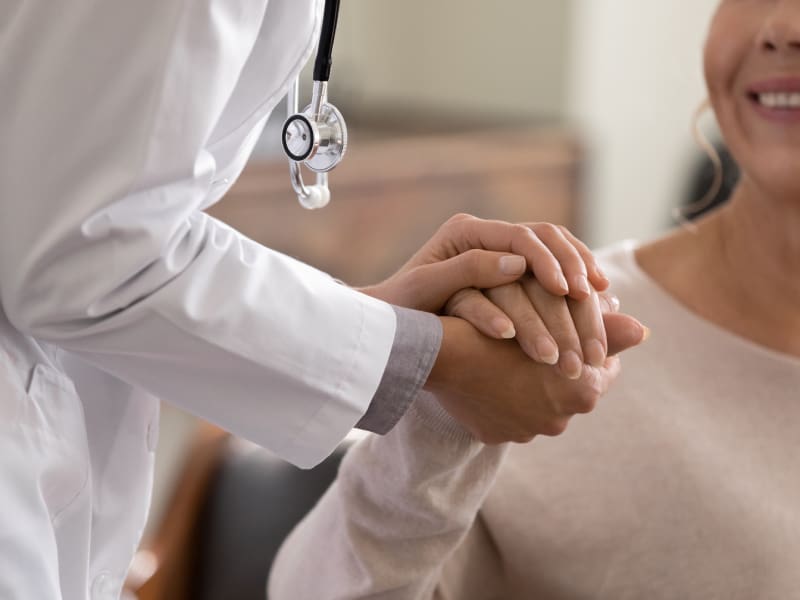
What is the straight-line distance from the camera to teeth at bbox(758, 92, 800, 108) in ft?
3.77

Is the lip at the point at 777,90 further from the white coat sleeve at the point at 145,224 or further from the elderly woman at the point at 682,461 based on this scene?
the white coat sleeve at the point at 145,224

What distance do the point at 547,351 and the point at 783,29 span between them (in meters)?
0.55

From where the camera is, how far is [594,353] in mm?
792

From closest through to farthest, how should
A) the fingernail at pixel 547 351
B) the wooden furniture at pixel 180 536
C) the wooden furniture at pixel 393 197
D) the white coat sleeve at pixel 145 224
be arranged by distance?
1. the white coat sleeve at pixel 145 224
2. the fingernail at pixel 547 351
3. the wooden furniture at pixel 180 536
4. the wooden furniture at pixel 393 197

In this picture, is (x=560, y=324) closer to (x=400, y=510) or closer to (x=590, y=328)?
(x=590, y=328)

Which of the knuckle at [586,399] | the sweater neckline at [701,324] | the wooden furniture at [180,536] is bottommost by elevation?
the wooden furniture at [180,536]

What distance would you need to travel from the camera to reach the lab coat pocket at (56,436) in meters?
0.72

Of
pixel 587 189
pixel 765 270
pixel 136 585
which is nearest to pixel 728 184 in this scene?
pixel 587 189

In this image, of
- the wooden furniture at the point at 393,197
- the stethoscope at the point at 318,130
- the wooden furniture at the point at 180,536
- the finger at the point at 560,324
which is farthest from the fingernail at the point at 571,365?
the wooden furniture at the point at 393,197

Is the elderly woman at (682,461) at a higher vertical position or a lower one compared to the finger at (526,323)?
lower

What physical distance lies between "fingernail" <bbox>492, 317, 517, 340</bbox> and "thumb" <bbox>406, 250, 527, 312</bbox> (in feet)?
0.15

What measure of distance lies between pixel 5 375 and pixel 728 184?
7.54 feet

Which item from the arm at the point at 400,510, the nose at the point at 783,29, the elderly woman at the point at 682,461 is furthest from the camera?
the nose at the point at 783,29

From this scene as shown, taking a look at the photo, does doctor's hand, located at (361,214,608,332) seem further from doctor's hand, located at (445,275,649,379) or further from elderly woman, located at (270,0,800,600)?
elderly woman, located at (270,0,800,600)
